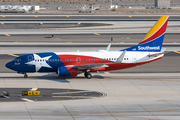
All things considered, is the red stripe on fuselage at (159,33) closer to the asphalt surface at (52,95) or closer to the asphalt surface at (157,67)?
the asphalt surface at (157,67)

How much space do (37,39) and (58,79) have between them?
127 ft

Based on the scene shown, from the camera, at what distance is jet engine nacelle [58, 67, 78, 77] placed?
40.4 meters

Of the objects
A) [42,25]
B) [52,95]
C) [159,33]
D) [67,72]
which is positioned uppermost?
[159,33]

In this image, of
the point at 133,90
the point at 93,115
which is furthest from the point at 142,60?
the point at 93,115

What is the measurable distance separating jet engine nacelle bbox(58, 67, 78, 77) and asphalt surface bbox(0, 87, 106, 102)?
4.85 meters

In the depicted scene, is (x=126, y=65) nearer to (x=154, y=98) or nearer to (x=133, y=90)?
(x=133, y=90)

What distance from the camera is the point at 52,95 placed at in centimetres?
3347

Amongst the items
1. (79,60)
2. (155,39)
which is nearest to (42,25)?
(79,60)

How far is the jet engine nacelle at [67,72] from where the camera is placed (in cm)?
4041

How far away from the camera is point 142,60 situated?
42.6 meters

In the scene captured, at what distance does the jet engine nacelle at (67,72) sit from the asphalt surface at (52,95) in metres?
4.85

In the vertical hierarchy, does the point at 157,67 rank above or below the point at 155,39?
below

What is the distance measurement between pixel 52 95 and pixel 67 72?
24.4ft

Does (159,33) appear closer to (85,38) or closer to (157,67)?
(157,67)
